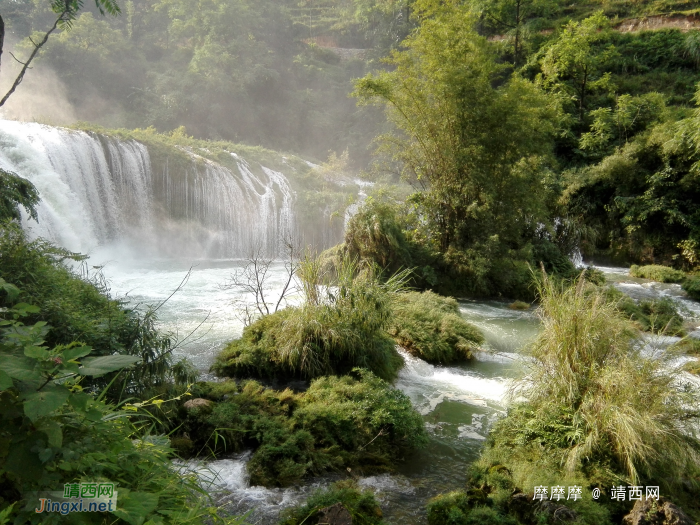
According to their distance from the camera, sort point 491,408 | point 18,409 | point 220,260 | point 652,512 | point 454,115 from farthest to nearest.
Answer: point 220,260
point 454,115
point 491,408
point 652,512
point 18,409

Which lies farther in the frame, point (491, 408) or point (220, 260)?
point (220, 260)

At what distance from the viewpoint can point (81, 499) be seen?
156 centimetres

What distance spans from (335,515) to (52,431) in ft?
7.04

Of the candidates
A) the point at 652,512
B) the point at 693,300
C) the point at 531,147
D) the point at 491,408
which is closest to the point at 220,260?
the point at 531,147

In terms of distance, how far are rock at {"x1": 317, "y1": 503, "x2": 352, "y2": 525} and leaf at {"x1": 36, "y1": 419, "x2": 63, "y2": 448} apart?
2.06 meters

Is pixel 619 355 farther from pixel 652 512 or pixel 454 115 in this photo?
pixel 454 115

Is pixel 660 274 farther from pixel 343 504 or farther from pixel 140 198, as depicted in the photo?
pixel 140 198

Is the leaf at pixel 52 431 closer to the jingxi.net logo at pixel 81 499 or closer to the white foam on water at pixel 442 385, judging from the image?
the jingxi.net logo at pixel 81 499

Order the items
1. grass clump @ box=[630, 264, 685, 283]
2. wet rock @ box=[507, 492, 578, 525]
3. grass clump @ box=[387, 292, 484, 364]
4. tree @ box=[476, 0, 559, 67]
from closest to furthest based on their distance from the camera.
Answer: wet rock @ box=[507, 492, 578, 525] < grass clump @ box=[387, 292, 484, 364] < grass clump @ box=[630, 264, 685, 283] < tree @ box=[476, 0, 559, 67]

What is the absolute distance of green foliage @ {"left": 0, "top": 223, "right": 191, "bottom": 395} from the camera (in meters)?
3.78

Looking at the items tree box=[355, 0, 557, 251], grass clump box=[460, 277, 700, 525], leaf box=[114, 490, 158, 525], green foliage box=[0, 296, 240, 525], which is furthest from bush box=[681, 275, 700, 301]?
leaf box=[114, 490, 158, 525]

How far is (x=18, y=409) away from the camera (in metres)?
1.52

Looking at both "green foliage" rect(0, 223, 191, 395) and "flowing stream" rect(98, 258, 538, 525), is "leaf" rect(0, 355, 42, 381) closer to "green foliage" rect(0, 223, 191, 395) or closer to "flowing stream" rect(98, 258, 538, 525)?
"flowing stream" rect(98, 258, 538, 525)

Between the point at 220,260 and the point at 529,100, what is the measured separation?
10.6 metres
